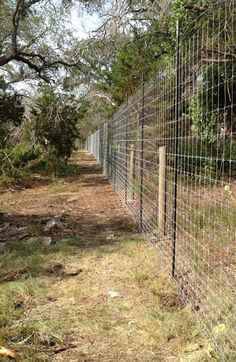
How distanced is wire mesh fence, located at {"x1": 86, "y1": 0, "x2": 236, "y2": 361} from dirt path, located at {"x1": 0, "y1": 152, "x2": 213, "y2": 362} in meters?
0.21

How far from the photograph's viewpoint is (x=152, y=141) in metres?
5.88

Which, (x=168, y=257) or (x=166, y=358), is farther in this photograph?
(x=168, y=257)

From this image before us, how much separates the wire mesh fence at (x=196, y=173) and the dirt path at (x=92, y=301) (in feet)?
0.69

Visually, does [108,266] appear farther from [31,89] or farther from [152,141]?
[31,89]

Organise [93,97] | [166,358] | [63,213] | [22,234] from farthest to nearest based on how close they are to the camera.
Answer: [93,97] < [63,213] < [22,234] < [166,358]

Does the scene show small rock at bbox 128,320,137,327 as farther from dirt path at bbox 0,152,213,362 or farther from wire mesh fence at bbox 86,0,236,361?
wire mesh fence at bbox 86,0,236,361

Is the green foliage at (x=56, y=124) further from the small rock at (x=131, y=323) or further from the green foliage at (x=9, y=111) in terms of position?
the small rock at (x=131, y=323)

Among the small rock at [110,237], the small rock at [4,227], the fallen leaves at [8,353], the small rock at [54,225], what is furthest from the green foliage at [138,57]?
the fallen leaves at [8,353]

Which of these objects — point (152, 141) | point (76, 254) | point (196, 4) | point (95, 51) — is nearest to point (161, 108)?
point (152, 141)

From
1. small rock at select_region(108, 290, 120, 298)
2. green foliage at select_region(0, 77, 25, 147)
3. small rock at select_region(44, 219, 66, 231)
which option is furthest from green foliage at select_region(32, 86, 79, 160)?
small rock at select_region(108, 290, 120, 298)

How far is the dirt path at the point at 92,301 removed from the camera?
292cm

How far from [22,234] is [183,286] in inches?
127

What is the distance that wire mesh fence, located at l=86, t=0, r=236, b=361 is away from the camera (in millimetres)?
3061

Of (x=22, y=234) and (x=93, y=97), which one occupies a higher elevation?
(x=93, y=97)
